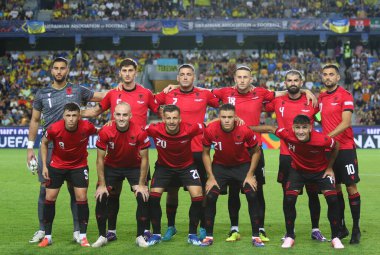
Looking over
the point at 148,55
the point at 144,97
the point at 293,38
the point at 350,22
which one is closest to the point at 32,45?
the point at 148,55

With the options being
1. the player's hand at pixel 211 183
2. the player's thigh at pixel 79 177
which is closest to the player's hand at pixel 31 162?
the player's thigh at pixel 79 177

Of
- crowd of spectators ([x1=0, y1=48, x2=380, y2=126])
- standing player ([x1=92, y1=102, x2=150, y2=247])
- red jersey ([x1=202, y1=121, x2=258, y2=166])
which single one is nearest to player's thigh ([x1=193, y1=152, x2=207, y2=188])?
red jersey ([x1=202, y1=121, x2=258, y2=166])

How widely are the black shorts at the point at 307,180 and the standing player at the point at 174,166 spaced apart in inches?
46.3

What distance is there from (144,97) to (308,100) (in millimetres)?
2183

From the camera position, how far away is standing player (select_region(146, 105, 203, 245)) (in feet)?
29.1

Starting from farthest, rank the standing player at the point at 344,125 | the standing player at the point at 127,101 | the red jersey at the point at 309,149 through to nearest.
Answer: the standing player at the point at 127,101
the standing player at the point at 344,125
the red jersey at the point at 309,149

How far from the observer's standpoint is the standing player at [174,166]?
8.88m

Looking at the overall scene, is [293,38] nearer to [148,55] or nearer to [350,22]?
[350,22]

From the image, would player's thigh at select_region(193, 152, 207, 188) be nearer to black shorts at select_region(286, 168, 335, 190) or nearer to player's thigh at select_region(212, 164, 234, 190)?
player's thigh at select_region(212, 164, 234, 190)

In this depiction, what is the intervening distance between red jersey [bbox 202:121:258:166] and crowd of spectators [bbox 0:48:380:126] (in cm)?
2650

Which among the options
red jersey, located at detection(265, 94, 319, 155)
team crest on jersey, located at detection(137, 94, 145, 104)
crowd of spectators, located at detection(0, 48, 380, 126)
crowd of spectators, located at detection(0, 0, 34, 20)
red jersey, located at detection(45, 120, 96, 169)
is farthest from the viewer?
crowd of spectators, located at detection(0, 0, 34, 20)

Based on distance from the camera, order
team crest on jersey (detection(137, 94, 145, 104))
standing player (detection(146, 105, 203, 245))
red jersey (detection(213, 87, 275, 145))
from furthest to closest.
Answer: red jersey (detection(213, 87, 275, 145)) → team crest on jersey (detection(137, 94, 145, 104)) → standing player (detection(146, 105, 203, 245))

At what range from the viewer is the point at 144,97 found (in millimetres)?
9398

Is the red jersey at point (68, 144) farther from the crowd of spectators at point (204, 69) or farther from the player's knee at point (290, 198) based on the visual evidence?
the crowd of spectators at point (204, 69)
